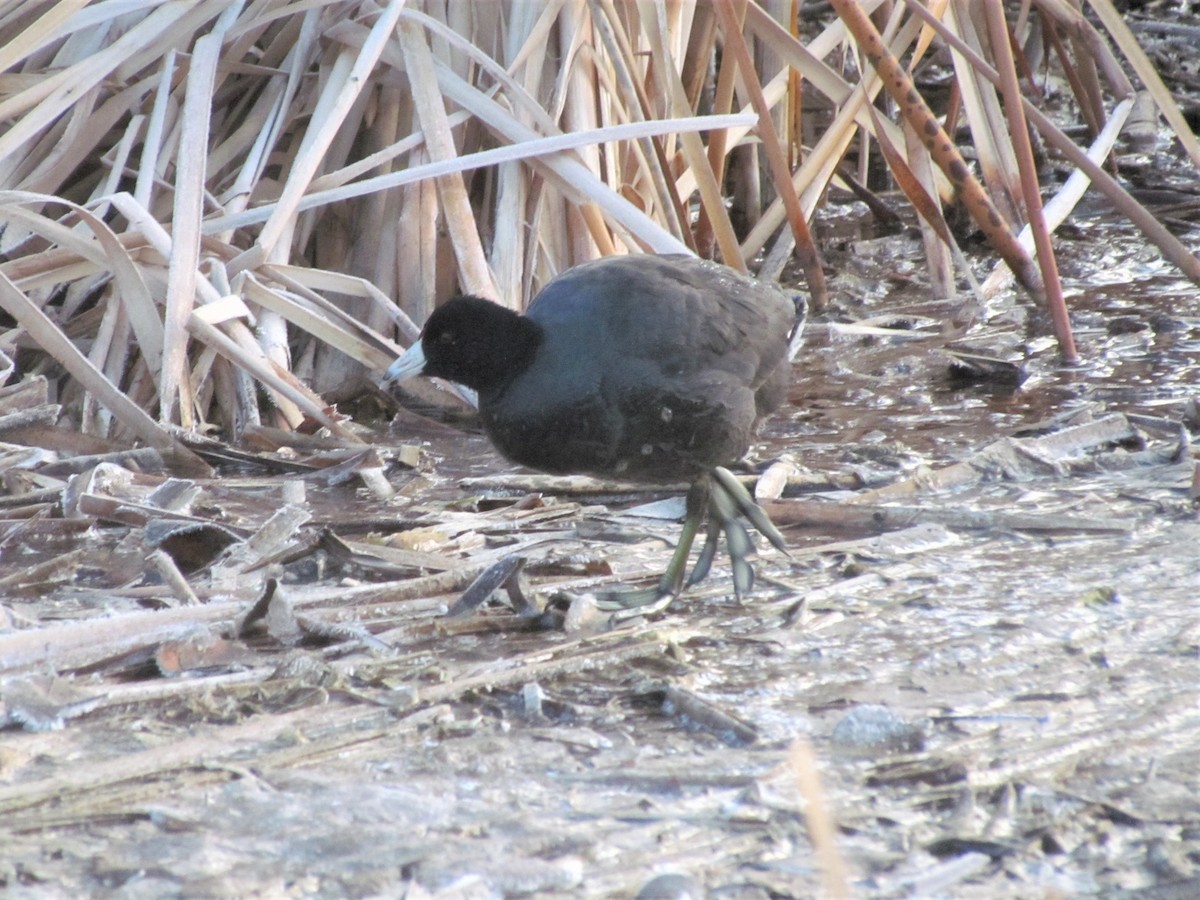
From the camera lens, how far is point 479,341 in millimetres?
2729

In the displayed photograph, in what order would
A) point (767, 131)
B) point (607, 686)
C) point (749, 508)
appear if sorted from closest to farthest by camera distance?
point (607, 686)
point (749, 508)
point (767, 131)

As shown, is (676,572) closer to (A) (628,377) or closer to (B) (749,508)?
(B) (749,508)

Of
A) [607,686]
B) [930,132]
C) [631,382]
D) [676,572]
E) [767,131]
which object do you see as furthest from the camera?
[930,132]

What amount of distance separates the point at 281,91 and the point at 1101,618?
8.30 ft

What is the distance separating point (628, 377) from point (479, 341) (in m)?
0.31

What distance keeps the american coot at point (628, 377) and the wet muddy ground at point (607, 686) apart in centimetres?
16

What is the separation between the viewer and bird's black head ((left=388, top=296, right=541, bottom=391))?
8.89ft

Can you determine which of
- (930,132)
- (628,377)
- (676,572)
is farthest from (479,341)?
(930,132)

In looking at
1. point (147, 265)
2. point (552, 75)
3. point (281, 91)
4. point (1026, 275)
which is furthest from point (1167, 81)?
point (147, 265)

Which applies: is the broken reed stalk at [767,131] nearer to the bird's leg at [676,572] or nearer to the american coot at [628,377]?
the american coot at [628,377]

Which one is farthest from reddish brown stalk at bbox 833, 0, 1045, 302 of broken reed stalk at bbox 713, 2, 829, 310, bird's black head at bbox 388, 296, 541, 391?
bird's black head at bbox 388, 296, 541, 391

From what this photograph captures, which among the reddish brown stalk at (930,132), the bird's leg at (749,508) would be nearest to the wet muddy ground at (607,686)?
the bird's leg at (749,508)

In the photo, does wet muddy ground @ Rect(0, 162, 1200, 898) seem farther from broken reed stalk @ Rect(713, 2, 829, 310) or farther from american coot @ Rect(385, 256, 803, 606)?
broken reed stalk @ Rect(713, 2, 829, 310)

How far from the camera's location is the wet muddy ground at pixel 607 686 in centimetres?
156
